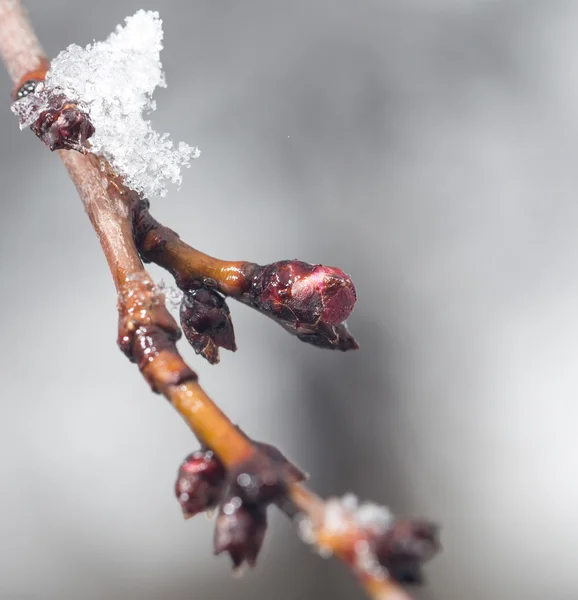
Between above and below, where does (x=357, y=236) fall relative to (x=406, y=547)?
above

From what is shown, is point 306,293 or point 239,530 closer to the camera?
point 239,530

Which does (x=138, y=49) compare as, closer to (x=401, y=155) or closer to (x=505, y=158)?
(x=401, y=155)

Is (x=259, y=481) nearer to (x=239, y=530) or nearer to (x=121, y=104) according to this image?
(x=239, y=530)

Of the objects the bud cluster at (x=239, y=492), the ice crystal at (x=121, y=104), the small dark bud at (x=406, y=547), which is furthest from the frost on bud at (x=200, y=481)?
the ice crystal at (x=121, y=104)

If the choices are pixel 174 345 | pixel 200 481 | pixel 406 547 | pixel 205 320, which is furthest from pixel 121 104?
pixel 406 547

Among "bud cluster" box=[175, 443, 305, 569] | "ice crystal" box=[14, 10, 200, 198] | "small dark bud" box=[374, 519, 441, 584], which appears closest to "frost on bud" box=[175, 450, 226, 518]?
"bud cluster" box=[175, 443, 305, 569]

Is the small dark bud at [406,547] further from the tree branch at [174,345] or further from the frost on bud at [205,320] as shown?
the frost on bud at [205,320]
